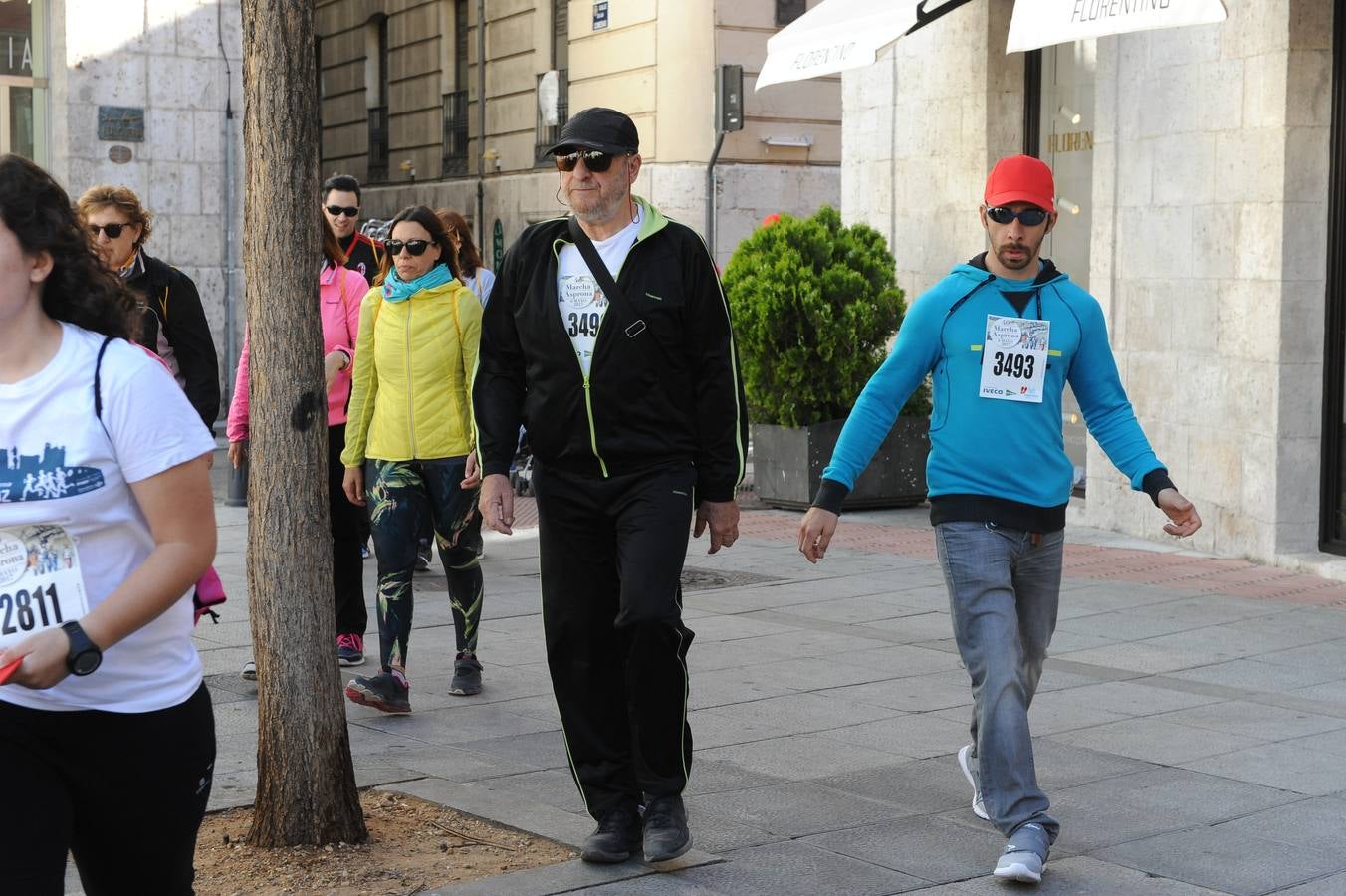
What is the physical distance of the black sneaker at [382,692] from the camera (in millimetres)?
6656

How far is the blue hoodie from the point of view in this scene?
5016mm

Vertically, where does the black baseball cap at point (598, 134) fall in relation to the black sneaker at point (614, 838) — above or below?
above

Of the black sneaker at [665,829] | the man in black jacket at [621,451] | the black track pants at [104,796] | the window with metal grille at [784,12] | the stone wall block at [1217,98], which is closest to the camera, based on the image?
the black track pants at [104,796]

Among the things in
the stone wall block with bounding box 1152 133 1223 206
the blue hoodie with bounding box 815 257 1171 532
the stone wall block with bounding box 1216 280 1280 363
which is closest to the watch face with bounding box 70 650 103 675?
the blue hoodie with bounding box 815 257 1171 532

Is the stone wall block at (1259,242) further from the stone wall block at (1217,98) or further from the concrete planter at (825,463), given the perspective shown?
the concrete planter at (825,463)

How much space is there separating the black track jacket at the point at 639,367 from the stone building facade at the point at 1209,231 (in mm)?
6251

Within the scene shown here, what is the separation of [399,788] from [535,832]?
66 centimetres

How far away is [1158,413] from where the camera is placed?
11531mm

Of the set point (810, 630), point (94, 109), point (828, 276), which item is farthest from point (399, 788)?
point (94, 109)

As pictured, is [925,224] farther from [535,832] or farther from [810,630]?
[535,832]

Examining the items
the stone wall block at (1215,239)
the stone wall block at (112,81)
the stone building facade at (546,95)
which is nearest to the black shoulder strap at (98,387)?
the stone wall block at (1215,239)

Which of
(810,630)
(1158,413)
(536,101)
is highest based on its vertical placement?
(536,101)

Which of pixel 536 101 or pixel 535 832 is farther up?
pixel 536 101

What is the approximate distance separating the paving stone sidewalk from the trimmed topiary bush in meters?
2.74
